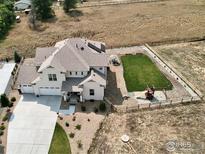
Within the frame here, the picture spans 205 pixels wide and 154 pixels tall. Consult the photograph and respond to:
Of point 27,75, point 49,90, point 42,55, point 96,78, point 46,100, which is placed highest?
point 42,55

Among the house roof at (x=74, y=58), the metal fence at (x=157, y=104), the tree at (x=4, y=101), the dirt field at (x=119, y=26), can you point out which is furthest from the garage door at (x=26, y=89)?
the metal fence at (x=157, y=104)

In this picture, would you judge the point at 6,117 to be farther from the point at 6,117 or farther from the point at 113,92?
the point at 113,92

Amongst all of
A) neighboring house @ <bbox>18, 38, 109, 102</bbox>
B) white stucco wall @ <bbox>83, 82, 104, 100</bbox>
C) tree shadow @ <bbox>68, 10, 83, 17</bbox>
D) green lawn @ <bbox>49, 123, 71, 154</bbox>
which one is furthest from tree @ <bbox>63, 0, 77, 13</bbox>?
green lawn @ <bbox>49, 123, 71, 154</bbox>

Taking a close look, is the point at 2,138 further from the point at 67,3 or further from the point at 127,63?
the point at 67,3

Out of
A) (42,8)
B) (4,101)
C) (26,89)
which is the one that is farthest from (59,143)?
(42,8)

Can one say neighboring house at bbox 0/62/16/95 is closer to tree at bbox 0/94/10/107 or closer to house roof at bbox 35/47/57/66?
tree at bbox 0/94/10/107

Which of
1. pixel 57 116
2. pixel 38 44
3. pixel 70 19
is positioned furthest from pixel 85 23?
pixel 57 116

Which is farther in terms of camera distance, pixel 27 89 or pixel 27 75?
pixel 27 75
